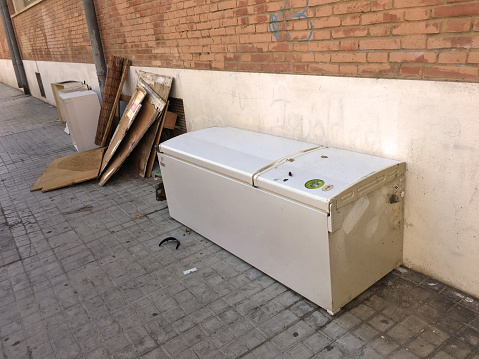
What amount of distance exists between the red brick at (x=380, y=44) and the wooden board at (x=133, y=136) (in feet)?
10.8

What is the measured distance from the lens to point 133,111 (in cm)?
Result: 573

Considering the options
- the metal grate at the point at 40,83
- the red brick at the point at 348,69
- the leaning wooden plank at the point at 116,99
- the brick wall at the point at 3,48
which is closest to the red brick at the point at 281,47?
the red brick at the point at 348,69

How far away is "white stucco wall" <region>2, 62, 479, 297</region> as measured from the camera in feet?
8.21

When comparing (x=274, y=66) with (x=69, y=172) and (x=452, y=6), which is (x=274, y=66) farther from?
(x=69, y=172)

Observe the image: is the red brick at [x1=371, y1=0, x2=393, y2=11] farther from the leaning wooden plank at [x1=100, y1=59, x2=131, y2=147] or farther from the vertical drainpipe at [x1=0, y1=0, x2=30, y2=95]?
the vertical drainpipe at [x1=0, y1=0, x2=30, y2=95]

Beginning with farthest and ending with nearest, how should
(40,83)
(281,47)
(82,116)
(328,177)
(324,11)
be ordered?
1. (40,83)
2. (82,116)
3. (281,47)
4. (324,11)
5. (328,177)

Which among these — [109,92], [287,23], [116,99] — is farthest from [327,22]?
[109,92]

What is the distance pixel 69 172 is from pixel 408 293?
5.18 m

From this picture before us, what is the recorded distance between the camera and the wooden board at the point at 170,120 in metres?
5.63

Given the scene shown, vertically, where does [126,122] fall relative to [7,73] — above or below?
below

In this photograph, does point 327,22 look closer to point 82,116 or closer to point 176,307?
point 176,307

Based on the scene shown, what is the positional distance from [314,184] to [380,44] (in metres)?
1.16

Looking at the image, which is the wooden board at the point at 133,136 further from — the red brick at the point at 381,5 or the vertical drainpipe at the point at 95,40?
the red brick at the point at 381,5

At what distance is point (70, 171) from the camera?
6.09 m
